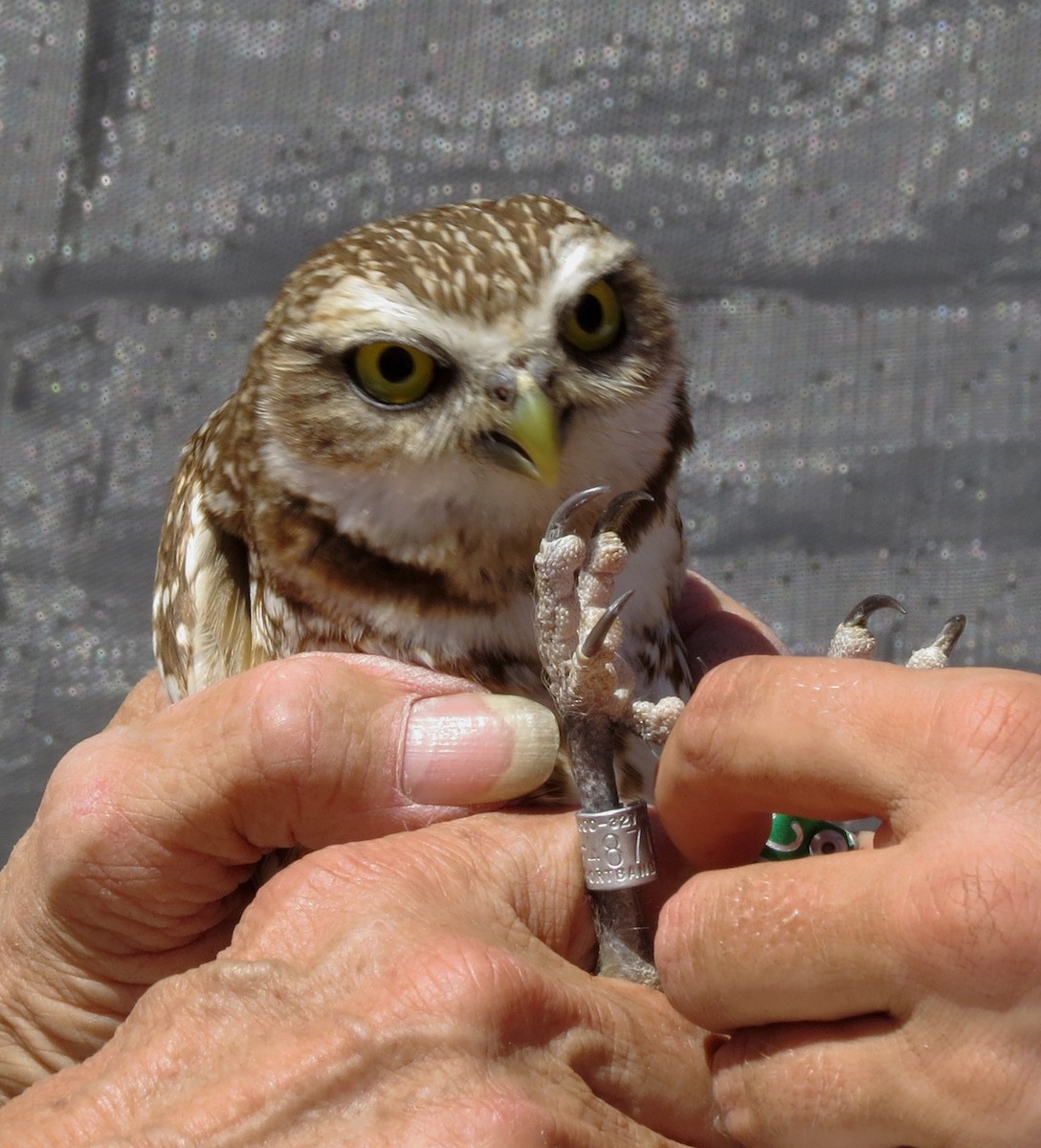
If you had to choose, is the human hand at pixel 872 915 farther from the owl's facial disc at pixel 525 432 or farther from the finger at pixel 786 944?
the owl's facial disc at pixel 525 432

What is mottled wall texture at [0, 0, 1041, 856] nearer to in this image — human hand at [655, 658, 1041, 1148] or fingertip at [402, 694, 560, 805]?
fingertip at [402, 694, 560, 805]

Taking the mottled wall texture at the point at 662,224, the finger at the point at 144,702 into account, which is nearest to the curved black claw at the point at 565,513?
the finger at the point at 144,702

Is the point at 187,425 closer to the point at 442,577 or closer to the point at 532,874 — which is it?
the point at 442,577

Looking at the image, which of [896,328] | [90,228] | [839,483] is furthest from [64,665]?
[896,328]

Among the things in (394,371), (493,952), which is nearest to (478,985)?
(493,952)

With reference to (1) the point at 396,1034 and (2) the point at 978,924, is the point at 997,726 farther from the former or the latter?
(1) the point at 396,1034

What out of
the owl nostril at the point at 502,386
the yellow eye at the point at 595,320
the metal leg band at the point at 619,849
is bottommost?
the metal leg band at the point at 619,849
